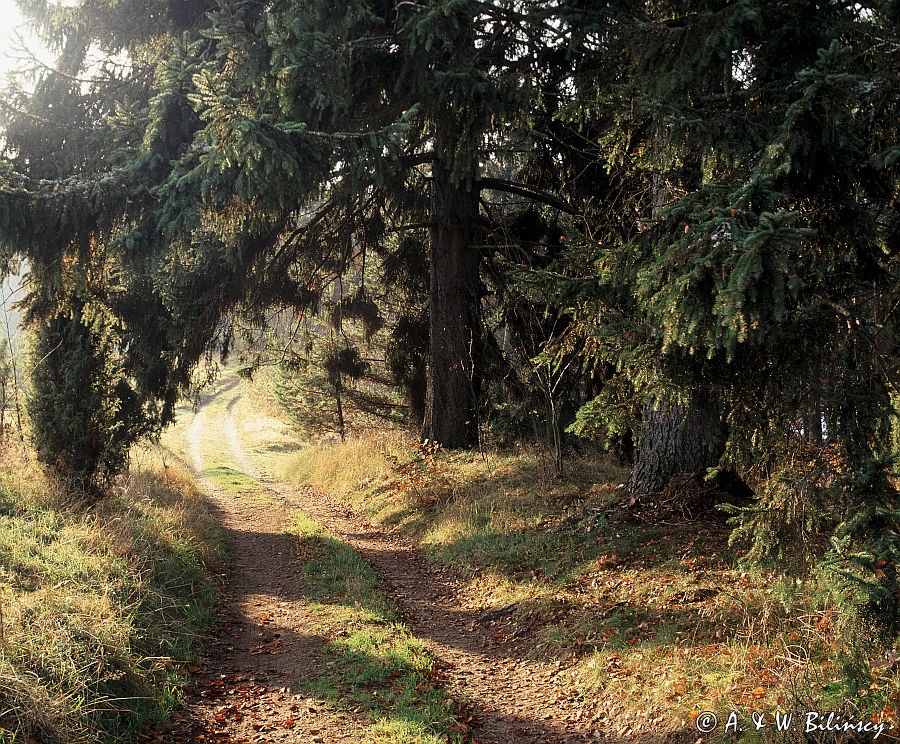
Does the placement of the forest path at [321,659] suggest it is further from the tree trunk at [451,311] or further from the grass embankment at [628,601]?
the tree trunk at [451,311]

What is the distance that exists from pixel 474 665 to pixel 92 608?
3.28 m

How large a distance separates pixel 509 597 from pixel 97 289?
6.61 metres

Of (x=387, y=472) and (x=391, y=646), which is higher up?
(x=387, y=472)

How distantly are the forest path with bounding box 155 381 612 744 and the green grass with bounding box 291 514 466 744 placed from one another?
5.6 inches

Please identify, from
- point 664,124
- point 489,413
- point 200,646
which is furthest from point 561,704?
point 489,413

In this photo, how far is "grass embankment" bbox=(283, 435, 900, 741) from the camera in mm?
4109

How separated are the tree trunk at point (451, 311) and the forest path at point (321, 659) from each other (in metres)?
2.68

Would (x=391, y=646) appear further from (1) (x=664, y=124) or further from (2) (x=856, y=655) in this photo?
(1) (x=664, y=124)

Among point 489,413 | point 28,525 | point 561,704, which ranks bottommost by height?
point 561,704

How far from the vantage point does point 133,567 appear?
598 cm

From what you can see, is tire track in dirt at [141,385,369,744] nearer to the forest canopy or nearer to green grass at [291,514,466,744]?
green grass at [291,514,466,744]

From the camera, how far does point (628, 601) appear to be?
5.89 metres

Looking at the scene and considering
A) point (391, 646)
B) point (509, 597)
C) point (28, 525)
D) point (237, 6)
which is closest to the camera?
point (391, 646)
